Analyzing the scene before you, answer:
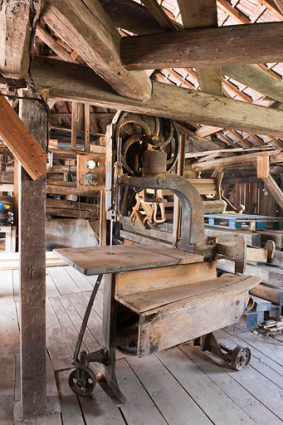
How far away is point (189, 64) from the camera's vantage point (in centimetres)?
186

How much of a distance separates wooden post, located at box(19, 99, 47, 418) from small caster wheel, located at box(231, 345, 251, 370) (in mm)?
1558

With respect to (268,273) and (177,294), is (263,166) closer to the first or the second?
(268,273)

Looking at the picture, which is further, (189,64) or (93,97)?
(93,97)

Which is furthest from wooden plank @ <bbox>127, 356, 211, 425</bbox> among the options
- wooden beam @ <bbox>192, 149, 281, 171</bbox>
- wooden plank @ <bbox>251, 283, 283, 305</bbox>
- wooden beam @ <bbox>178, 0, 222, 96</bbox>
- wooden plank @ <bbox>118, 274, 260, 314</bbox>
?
wooden beam @ <bbox>192, 149, 281, 171</bbox>

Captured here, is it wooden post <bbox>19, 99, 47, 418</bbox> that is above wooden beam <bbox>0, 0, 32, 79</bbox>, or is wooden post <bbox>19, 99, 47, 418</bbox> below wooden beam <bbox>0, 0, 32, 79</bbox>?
below

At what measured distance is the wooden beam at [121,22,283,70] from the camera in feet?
5.46

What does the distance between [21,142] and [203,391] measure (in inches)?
88.5

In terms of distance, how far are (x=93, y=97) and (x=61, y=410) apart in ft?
7.31

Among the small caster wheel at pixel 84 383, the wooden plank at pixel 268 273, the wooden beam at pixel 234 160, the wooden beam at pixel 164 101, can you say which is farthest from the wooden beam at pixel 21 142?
the wooden beam at pixel 234 160

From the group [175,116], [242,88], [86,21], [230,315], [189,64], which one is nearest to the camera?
[86,21]

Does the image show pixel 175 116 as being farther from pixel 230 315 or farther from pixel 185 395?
pixel 185 395

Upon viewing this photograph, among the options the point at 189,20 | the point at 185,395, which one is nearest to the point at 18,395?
the point at 185,395

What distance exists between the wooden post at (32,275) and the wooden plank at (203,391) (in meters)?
1.11

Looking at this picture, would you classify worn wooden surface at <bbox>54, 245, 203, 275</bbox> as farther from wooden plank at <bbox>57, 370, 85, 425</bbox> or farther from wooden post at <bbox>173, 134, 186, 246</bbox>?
wooden post at <bbox>173, 134, 186, 246</bbox>
